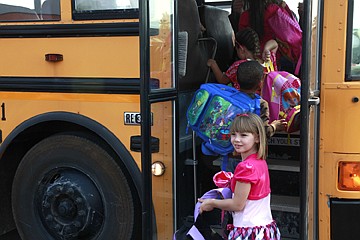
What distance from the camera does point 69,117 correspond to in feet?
10.5

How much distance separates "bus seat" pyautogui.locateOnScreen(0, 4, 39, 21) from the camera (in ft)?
10.7

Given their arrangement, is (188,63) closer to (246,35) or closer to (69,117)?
(246,35)

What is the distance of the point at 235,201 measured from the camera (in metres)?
2.36

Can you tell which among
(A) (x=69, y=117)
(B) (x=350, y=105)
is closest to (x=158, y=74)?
(A) (x=69, y=117)

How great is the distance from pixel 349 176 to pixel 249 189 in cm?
57

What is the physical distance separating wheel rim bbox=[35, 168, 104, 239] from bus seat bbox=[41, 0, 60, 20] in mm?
986

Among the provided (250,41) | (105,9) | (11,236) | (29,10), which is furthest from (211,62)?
(11,236)

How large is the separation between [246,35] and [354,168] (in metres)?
1.28

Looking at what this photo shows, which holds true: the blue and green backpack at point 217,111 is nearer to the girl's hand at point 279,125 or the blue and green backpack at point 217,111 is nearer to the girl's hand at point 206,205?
the girl's hand at point 279,125

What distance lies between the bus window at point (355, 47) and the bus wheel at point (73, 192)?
1494mm

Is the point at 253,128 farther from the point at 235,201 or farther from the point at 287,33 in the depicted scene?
the point at 287,33

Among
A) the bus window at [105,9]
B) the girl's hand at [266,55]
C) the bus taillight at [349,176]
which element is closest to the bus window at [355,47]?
the bus taillight at [349,176]

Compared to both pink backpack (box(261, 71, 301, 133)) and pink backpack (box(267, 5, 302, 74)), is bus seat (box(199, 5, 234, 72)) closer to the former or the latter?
pink backpack (box(267, 5, 302, 74))

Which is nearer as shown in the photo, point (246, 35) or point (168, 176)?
point (168, 176)
